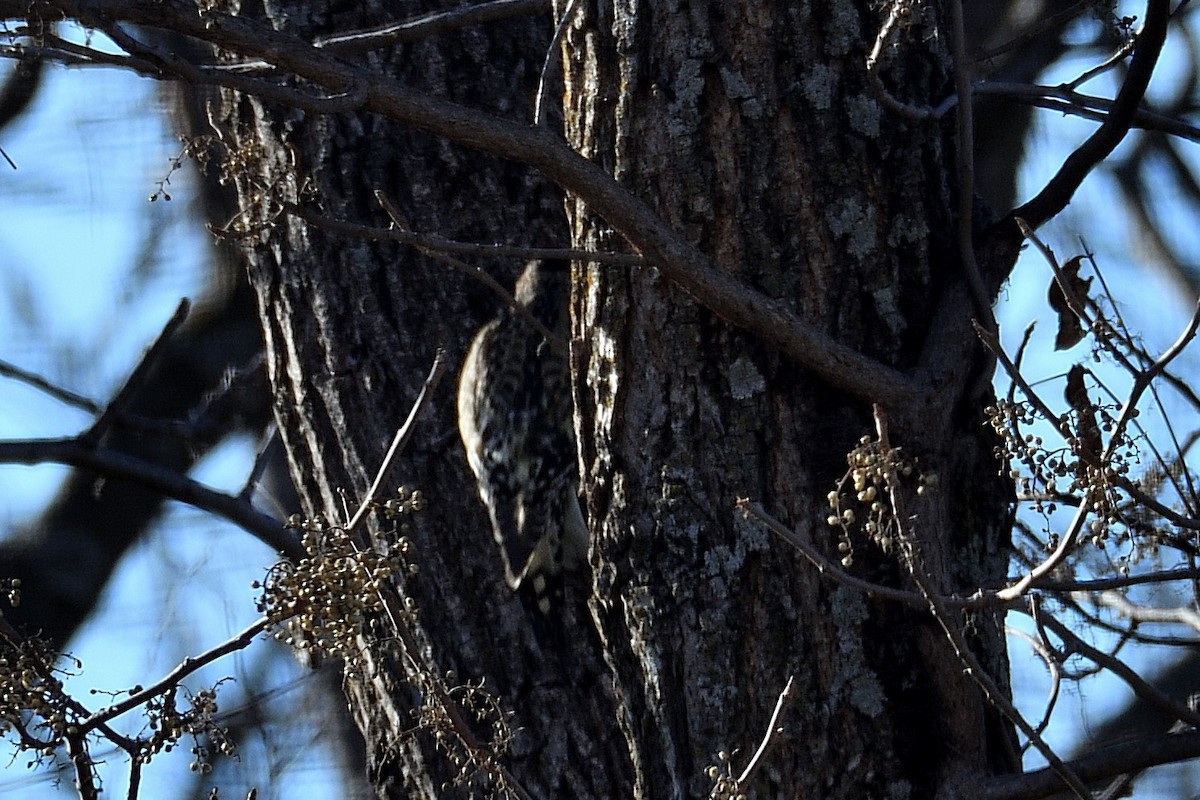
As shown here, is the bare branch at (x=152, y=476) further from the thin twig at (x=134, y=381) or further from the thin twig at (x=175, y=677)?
the thin twig at (x=175, y=677)

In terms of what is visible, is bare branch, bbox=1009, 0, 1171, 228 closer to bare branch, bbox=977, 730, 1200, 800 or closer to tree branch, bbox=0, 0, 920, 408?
tree branch, bbox=0, 0, 920, 408

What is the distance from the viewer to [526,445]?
3664mm

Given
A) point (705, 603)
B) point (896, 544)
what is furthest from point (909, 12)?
point (705, 603)

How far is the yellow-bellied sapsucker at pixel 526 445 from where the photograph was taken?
→ 324 cm

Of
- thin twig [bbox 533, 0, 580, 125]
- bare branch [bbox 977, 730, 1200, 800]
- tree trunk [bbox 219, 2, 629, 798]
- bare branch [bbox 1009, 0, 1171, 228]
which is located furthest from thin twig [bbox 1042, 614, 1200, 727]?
tree trunk [bbox 219, 2, 629, 798]

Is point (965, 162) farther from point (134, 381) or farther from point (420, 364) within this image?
point (134, 381)

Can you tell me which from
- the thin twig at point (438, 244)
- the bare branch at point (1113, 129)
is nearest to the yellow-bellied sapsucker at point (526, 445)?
the thin twig at point (438, 244)

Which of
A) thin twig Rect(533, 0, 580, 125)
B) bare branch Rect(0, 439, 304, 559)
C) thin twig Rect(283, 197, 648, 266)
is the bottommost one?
thin twig Rect(283, 197, 648, 266)

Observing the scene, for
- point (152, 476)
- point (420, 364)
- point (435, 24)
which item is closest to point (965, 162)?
point (435, 24)

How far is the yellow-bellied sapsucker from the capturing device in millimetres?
3242

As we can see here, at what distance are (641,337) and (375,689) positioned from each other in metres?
1.26

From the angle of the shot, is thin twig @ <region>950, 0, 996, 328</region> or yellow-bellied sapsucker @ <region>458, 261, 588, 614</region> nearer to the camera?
thin twig @ <region>950, 0, 996, 328</region>

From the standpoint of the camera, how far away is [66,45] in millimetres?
1821

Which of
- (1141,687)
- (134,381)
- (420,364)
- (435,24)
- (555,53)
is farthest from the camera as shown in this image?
(134,381)
